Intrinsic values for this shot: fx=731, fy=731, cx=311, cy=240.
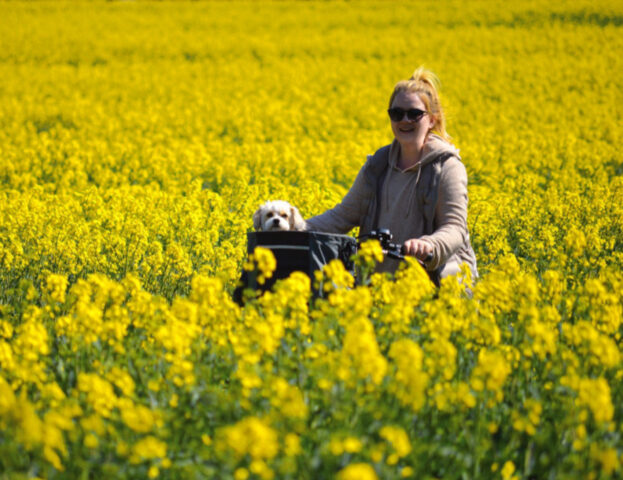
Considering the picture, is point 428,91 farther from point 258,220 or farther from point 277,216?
point 258,220

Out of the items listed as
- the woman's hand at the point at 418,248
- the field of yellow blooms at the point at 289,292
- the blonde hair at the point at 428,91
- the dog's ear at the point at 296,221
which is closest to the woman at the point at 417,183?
the blonde hair at the point at 428,91

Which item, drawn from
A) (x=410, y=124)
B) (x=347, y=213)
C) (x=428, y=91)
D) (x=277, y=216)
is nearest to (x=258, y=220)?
(x=277, y=216)

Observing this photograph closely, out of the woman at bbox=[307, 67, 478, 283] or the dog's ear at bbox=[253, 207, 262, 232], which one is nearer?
the woman at bbox=[307, 67, 478, 283]

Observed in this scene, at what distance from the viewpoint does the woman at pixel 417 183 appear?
4578 millimetres

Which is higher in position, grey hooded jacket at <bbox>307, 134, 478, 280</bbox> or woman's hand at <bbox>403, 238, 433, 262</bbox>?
grey hooded jacket at <bbox>307, 134, 478, 280</bbox>

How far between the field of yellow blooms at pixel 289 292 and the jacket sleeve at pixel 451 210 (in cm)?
29

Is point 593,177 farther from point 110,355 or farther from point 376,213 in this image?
point 110,355

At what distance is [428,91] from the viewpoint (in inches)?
186

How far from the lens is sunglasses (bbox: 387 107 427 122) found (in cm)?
461

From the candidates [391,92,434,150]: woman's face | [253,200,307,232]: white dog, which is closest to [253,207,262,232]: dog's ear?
[253,200,307,232]: white dog

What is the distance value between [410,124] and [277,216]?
3.38 feet

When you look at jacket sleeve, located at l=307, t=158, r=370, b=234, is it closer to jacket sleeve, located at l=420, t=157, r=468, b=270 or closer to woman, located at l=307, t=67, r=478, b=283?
woman, located at l=307, t=67, r=478, b=283

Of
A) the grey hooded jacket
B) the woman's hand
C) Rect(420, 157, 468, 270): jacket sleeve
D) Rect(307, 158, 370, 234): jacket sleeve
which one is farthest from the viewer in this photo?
Rect(307, 158, 370, 234): jacket sleeve

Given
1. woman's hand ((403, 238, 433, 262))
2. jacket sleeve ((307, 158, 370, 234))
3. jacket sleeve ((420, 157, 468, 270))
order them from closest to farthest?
woman's hand ((403, 238, 433, 262))
jacket sleeve ((420, 157, 468, 270))
jacket sleeve ((307, 158, 370, 234))
